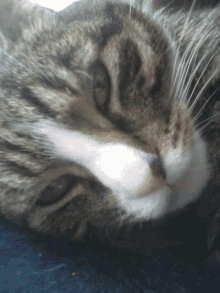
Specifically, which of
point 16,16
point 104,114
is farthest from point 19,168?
point 16,16

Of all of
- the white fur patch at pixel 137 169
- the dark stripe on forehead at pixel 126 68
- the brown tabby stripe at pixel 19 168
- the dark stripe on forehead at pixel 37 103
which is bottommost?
the brown tabby stripe at pixel 19 168

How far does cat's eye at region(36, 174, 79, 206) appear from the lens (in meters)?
0.63

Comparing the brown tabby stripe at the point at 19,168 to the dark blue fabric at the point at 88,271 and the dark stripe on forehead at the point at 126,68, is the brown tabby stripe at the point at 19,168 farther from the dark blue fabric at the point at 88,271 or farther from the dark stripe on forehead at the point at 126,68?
the dark stripe on forehead at the point at 126,68

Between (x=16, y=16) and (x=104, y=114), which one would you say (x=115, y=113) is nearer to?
(x=104, y=114)

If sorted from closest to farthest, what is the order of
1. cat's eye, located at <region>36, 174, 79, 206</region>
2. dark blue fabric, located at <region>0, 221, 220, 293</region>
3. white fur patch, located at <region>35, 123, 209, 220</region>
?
1. dark blue fabric, located at <region>0, 221, 220, 293</region>
2. white fur patch, located at <region>35, 123, 209, 220</region>
3. cat's eye, located at <region>36, 174, 79, 206</region>

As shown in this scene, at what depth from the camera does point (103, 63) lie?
542mm

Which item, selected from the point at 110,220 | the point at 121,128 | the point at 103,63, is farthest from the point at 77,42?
the point at 110,220

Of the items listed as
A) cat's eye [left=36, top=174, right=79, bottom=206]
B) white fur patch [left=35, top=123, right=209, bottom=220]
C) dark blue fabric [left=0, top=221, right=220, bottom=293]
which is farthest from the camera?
cat's eye [left=36, top=174, right=79, bottom=206]

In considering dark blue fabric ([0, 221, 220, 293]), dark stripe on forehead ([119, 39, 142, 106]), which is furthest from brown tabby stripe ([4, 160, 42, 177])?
dark stripe on forehead ([119, 39, 142, 106])

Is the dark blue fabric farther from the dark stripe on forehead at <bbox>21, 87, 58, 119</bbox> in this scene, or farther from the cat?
the dark stripe on forehead at <bbox>21, 87, 58, 119</bbox>

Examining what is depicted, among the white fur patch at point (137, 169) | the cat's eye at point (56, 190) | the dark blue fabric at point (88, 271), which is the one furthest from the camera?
the cat's eye at point (56, 190)

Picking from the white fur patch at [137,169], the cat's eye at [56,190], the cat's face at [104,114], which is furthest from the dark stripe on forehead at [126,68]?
the cat's eye at [56,190]

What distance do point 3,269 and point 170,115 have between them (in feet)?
1.28

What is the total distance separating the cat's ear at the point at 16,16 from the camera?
575 mm
